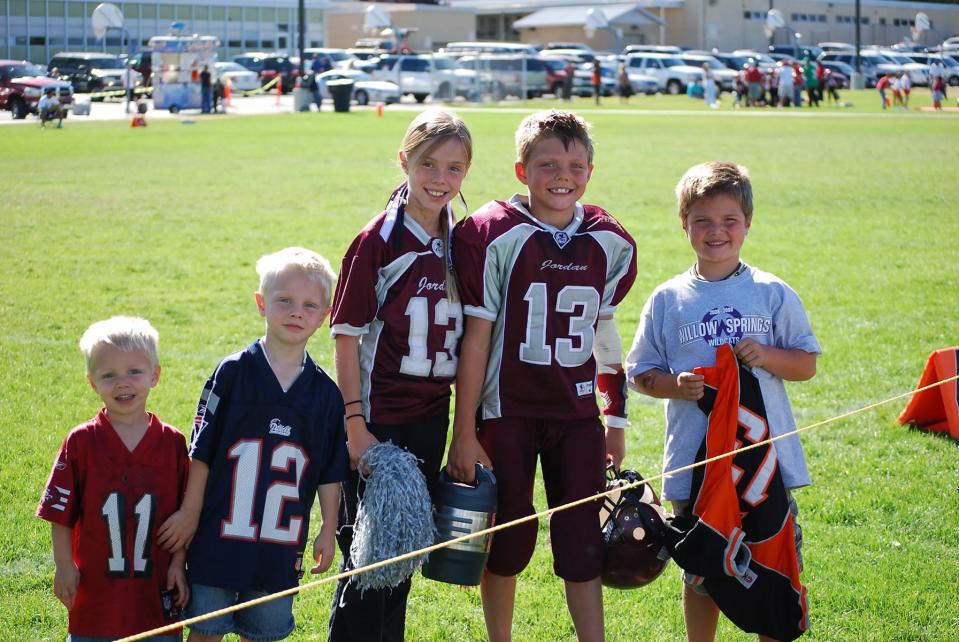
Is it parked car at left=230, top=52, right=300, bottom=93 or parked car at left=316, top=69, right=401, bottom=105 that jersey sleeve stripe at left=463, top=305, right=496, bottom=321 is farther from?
parked car at left=230, top=52, right=300, bottom=93

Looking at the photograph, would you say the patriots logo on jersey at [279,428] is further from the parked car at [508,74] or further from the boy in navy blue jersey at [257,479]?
the parked car at [508,74]

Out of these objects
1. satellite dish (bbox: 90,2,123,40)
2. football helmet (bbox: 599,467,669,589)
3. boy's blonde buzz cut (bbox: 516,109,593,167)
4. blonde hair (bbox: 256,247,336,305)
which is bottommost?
football helmet (bbox: 599,467,669,589)

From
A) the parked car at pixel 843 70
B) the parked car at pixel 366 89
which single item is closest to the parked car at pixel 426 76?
the parked car at pixel 366 89

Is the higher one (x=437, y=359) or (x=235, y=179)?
(x=235, y=179)

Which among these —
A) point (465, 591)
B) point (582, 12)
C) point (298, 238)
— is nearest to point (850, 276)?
point (298, 238)

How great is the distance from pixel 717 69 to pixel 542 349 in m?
52.6

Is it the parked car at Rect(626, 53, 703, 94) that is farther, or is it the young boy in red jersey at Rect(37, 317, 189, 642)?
the parked car at Rect(626, 53, 703, 94)

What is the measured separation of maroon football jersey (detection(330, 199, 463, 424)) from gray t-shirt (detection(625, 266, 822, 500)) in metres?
0.75

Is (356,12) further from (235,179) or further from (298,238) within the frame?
(298,238)

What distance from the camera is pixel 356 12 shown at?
268ft

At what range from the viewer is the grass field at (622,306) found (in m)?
4.26

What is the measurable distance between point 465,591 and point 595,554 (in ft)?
3.23

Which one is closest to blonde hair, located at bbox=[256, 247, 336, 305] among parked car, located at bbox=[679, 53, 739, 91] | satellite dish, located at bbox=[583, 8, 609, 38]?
parked car, located at bbox=[679, 53, 739, 91]

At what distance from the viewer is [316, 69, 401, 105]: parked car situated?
4444 centimetres
